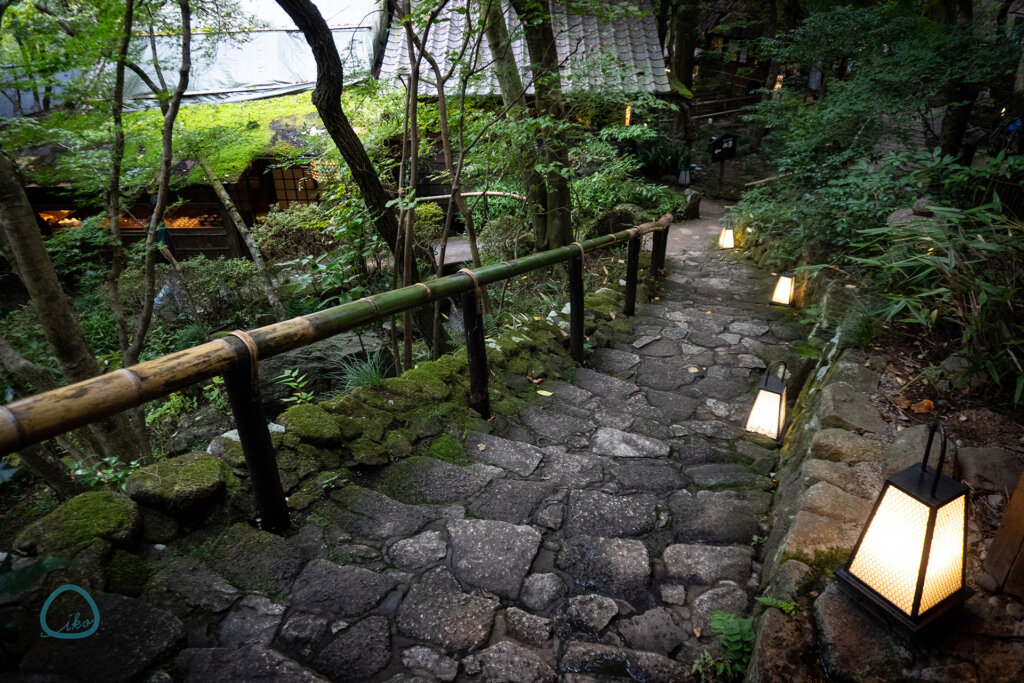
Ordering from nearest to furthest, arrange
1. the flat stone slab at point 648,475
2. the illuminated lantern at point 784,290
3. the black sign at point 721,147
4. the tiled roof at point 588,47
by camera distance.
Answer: the flat stone slab at point 648,475, the illuminated lantern at point 784,290, the tiled roof at point 588,47, the black sign at point 721,147

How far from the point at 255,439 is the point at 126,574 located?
591 millimetres

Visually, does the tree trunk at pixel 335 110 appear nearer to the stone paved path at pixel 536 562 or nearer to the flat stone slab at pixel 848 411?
the stone paved path at pixel 536 562

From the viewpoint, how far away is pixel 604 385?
14.4 feet

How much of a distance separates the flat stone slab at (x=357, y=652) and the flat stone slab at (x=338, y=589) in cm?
8

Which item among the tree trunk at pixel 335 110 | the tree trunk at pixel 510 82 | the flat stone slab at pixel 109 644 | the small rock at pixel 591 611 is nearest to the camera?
the flat stone slab at pixel 109 644

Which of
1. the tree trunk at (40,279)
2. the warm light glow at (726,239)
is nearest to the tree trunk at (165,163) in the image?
the tree trunk at (40,279)

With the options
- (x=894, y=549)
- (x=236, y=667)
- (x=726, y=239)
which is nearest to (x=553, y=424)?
(x=894, y=549)

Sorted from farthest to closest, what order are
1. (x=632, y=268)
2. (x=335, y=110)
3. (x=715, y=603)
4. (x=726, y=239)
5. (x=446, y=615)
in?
1. (x=726, y=239)
2. (x=632, y=268)
3. (x=335, y=110)
4. (x=715, y=603)
5. (x=446, y=615)

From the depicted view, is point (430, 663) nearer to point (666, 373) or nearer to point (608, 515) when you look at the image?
point (608, 515)

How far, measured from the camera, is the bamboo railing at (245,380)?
4.92 feet

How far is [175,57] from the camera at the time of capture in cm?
791

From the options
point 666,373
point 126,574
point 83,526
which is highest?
point 83,526

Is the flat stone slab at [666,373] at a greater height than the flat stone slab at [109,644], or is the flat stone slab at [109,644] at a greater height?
the flat stone slab at [109,644]

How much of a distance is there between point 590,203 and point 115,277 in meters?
6.31
